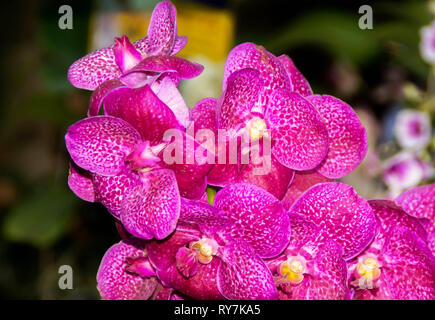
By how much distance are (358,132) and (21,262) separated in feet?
4.40

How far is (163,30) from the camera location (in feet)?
1.47

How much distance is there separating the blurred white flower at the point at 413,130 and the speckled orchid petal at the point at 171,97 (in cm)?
67

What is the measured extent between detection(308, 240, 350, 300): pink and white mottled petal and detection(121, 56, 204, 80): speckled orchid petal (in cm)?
18

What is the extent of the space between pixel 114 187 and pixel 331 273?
189mm

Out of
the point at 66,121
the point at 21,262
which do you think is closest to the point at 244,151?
the point at 66,121

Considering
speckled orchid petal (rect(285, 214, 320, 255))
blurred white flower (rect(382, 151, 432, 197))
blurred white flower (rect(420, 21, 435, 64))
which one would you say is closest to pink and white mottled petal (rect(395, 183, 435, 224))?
speckled orchid petal (rect(285, 214, 320, 255))

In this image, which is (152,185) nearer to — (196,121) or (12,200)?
(196,121)

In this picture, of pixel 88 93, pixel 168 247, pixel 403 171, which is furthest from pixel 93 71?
pixel 88 93

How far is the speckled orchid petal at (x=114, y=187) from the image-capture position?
41 cm

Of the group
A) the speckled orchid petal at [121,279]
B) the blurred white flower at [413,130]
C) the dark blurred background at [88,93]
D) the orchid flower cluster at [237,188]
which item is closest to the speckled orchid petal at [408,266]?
the orchid flower cluster at [237,188]

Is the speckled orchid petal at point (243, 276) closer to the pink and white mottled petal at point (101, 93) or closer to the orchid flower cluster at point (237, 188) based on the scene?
the orchid flower cluster at point (237, 188)

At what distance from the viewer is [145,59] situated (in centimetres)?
41

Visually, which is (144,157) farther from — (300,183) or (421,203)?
(421,203)

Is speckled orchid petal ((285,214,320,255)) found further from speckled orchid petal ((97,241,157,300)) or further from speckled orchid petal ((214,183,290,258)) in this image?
speckled orchid petal ((97,241,157,300))
